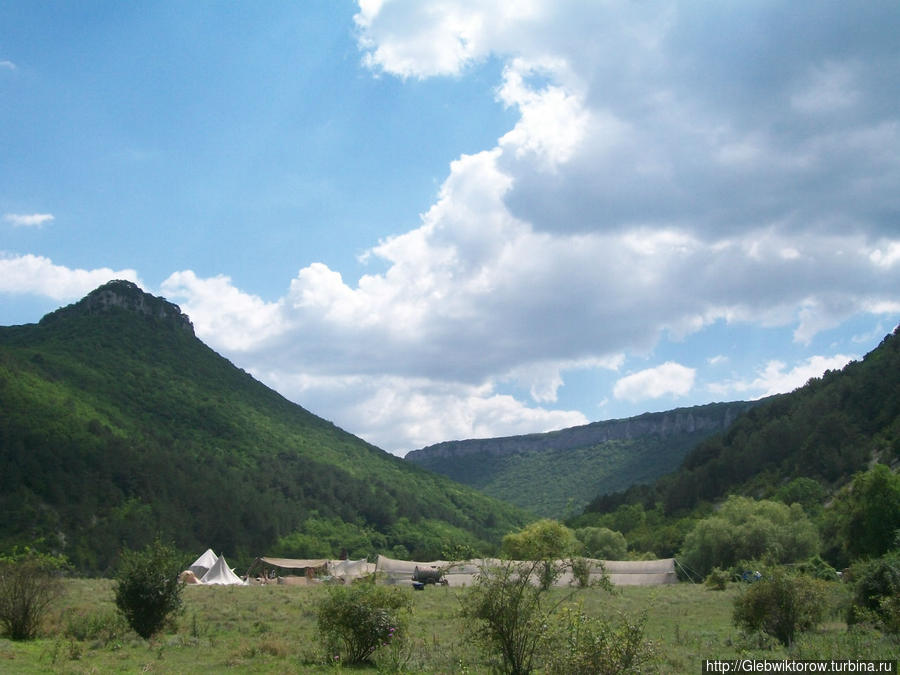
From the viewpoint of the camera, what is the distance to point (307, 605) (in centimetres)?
2805

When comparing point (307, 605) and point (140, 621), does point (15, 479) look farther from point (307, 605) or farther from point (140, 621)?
point (140, 621)

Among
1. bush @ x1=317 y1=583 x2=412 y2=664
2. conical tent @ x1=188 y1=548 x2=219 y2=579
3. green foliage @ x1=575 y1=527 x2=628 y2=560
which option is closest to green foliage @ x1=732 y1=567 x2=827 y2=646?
bush @ x1=317 y1=583 x2=412 y2=664

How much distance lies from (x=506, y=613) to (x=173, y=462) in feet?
253

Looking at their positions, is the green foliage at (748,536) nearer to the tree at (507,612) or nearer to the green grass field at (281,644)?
the green grass field at (281,644)

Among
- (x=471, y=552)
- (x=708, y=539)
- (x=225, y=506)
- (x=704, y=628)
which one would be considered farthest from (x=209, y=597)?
(x=225, y=506)

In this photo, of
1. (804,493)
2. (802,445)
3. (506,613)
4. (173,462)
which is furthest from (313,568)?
(802,445)

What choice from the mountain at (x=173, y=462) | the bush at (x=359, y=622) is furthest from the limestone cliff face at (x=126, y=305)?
the bush at (x=359, y=622)

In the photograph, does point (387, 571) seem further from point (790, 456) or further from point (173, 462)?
point (790, 456)

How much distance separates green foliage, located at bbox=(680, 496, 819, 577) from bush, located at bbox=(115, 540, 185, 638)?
40.8 meters

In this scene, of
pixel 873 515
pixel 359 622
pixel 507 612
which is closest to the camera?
pixel 507 612

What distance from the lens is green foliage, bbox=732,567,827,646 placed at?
15.9m

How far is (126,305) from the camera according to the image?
393ft

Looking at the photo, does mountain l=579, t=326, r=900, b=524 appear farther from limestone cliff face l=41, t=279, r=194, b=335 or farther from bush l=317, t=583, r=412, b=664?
limestone cliff face l=41, t=279, r=194, b=335

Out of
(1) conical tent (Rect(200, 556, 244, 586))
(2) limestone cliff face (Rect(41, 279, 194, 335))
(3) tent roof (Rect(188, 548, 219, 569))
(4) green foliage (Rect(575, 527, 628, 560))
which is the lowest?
(4) green foliage (Rect(575, 527, 628, 560))
